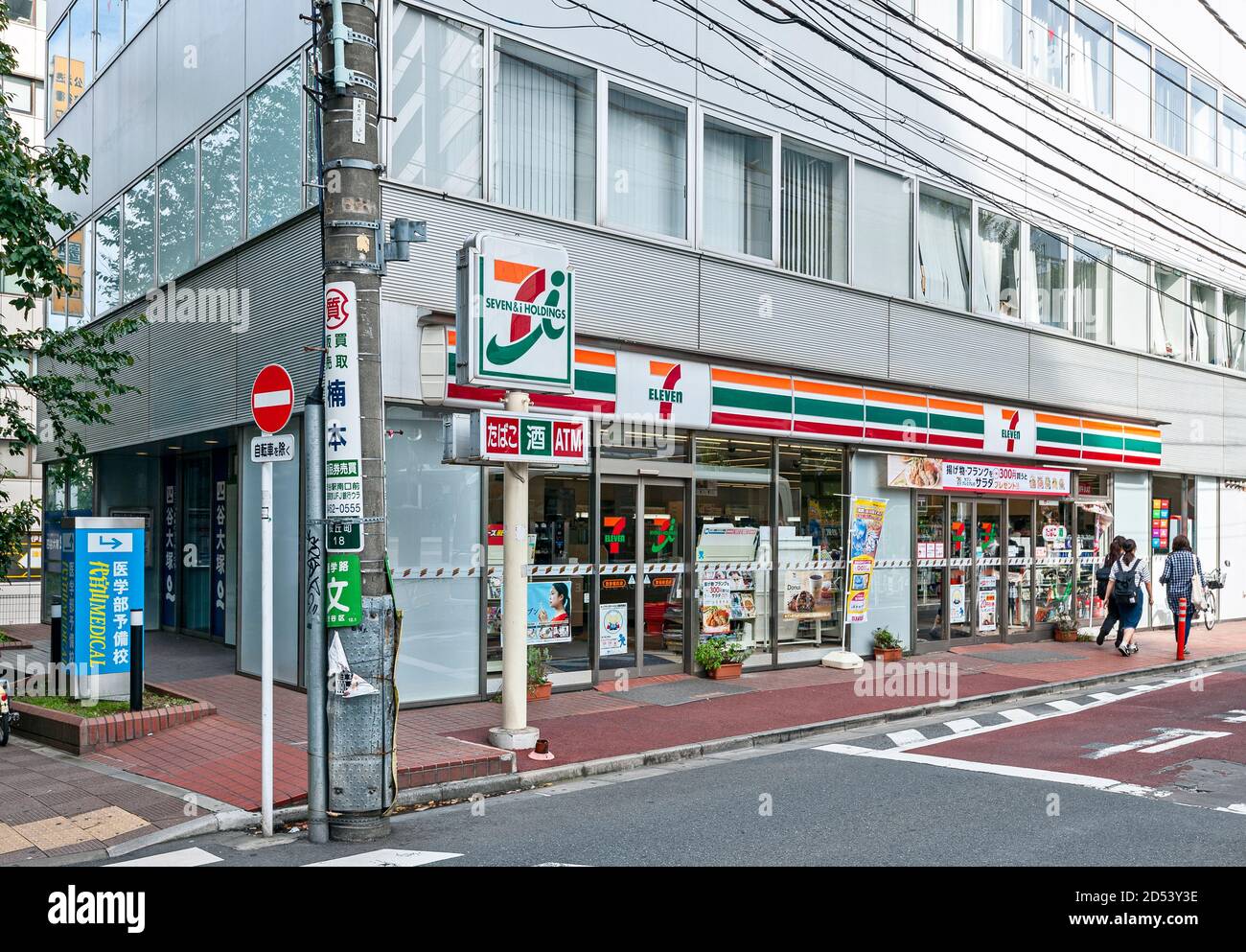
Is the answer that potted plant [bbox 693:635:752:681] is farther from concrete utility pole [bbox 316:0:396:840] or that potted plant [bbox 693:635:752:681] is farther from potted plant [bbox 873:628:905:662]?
concrete utility pole [bbox 316:0:396:840]

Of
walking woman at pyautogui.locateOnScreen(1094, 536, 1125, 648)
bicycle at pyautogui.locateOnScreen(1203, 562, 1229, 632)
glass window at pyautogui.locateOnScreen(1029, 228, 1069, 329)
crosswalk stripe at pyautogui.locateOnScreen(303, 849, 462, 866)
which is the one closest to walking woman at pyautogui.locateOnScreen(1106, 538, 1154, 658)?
walking woman at pyautogui.locateOnScreen(1094, 536, 1125, 648)

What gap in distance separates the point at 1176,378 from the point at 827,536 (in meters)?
11.8

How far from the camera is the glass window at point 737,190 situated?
14.8 meters

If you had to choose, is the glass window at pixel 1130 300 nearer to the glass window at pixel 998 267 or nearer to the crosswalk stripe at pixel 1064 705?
the glass window at pixel 998 267

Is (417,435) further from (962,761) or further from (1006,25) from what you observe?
(1006,25)

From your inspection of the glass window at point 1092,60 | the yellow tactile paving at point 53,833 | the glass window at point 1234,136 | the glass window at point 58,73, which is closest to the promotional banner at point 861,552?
the glass window at point 1092,60

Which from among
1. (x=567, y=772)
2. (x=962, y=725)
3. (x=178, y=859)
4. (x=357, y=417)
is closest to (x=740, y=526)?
(x=962, y=725)

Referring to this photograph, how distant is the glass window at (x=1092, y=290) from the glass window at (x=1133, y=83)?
9.54 feet

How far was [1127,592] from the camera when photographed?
17969mm

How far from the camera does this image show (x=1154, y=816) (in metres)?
7.45

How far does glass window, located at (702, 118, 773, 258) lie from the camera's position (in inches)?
583

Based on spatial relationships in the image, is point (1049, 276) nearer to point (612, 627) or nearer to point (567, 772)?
point (612, 627)

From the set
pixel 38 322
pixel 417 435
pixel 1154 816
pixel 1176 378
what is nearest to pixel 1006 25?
pixel 1176 378

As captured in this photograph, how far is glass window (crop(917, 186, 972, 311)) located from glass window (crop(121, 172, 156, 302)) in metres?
11.5
